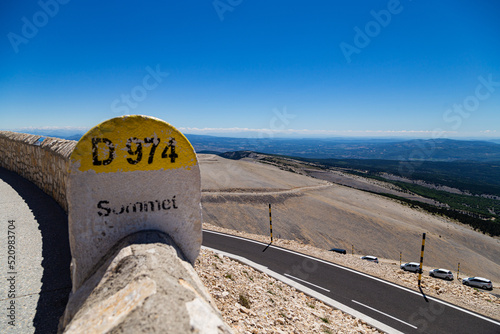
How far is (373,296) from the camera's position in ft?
22.9

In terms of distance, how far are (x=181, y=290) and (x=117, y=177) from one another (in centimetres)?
160

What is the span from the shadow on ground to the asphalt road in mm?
5603

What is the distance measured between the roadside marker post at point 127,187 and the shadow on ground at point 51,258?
2.23 feet

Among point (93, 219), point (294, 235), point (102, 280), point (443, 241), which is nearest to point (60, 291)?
point (93, 219)

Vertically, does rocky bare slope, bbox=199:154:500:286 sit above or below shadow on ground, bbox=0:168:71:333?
below

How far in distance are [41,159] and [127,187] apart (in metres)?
6.06

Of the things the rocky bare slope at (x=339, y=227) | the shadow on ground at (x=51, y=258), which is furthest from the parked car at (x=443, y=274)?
the shadow on ground at (x=51, y=258)

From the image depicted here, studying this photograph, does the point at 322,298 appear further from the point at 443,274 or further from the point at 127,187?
the point at 443,274

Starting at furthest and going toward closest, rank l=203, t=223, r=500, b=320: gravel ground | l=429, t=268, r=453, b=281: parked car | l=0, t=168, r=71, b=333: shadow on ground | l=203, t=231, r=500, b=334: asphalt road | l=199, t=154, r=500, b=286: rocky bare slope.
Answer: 1. l=199, t=154, r=500, b=286: rocky bare slope
2. l=429, t=268, r=453, b=281: parked car
3. l=203, t=223, r=500, b=320: gravel ground
4. l=203, t=231, r=500, b=334: asphalt road
5. l=0, t=168, r=71, b=333: shadow on ground

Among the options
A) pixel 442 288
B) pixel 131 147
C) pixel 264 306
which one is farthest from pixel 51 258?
pixel 442 288

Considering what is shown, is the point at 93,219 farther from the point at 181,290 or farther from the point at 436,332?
the point at 436,332

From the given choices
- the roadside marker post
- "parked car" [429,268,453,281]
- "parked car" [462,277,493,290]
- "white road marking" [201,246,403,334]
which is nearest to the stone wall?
the roadside marker post

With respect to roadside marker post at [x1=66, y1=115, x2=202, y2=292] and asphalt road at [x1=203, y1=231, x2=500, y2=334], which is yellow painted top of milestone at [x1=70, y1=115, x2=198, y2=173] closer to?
roadside marker post at [x1=66, y1=115, x2=202, y2=292]

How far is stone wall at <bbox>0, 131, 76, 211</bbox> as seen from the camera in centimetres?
559
